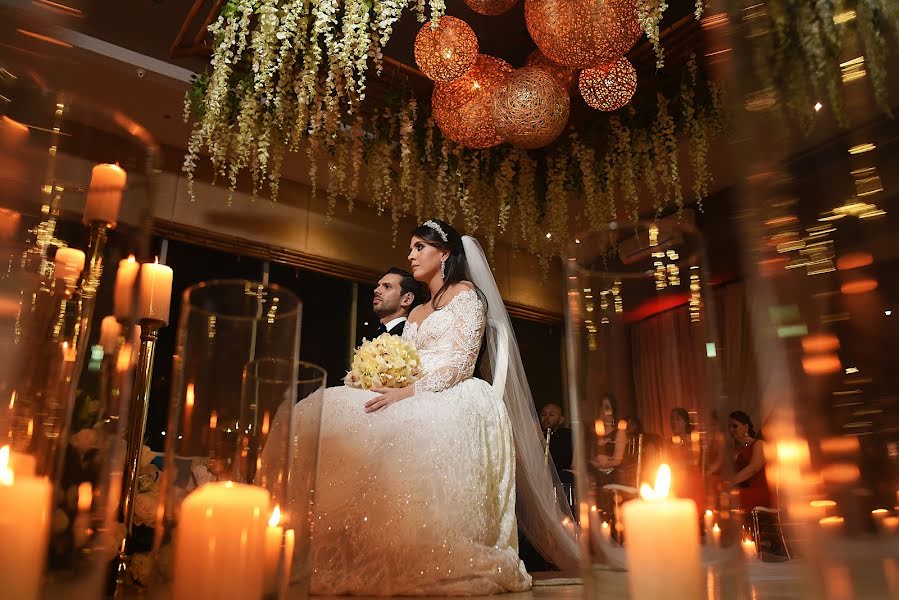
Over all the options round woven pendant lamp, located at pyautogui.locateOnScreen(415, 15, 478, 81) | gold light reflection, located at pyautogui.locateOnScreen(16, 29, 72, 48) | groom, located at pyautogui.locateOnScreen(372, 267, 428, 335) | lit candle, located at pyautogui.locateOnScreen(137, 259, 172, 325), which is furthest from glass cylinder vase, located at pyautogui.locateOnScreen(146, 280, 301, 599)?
groom, located at pyautogui.locateOnScreen(372, 267, 428, 335)

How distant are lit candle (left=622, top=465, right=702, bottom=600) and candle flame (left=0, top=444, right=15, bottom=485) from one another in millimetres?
494

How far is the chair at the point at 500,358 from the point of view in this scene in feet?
9.34

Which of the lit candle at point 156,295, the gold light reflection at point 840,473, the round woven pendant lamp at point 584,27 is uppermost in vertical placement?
the round woven pendant lamp at point 584,27

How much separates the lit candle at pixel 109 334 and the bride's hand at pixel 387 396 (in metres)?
1.68

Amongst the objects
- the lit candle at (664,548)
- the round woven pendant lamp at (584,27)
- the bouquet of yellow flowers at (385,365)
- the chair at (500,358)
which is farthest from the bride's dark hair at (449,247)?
the lit candle at (664,548)

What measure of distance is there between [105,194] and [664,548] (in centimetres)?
56

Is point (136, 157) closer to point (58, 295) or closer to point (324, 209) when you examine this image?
point (58, 295)

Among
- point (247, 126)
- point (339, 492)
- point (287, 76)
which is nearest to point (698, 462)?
point (339, 492)

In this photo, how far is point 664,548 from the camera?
58 cm

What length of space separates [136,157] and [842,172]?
55 centimetres

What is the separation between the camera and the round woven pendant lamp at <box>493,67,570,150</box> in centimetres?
294

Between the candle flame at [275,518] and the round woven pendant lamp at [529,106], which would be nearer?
the candle flame at [275,518]

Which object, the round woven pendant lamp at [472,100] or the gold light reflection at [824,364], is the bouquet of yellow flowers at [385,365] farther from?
the gold light reflection at [824,364]

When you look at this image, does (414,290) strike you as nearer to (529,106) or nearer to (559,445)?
(529,106)
